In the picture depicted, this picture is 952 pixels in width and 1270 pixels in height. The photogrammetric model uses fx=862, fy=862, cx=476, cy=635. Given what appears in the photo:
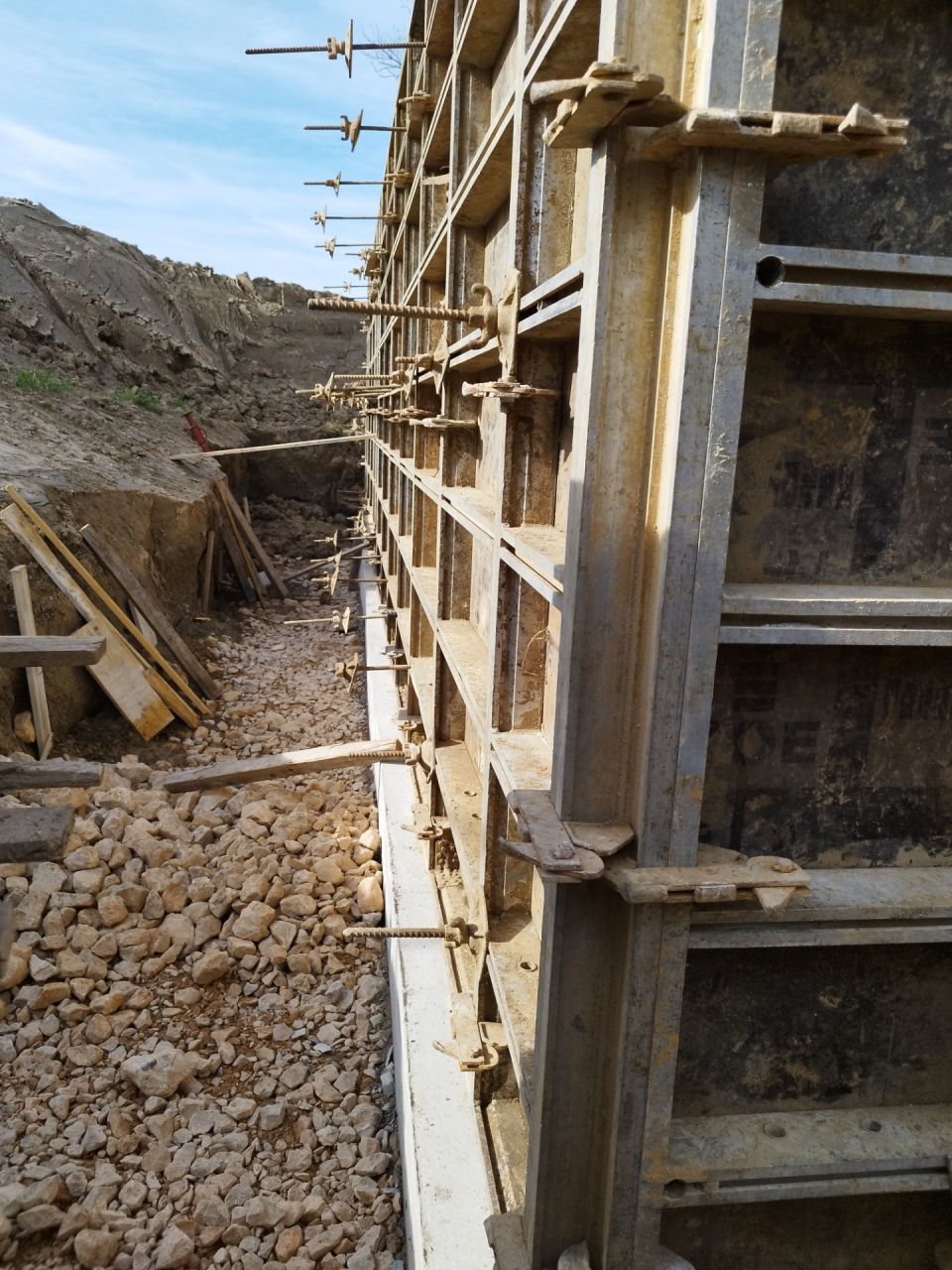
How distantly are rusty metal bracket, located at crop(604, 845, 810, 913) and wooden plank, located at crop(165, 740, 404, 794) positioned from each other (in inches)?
179

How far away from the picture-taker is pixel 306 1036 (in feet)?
15.6

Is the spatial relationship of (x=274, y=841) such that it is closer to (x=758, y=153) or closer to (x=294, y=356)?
(x=758, y=153)

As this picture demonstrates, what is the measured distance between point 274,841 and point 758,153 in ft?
18.1

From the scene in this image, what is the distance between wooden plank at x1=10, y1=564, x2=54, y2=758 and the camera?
7543mm

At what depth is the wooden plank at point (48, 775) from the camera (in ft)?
8.21

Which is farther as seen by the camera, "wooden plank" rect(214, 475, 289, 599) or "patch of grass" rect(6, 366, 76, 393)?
"wooden plank" rect(214, 475, 289, 599)

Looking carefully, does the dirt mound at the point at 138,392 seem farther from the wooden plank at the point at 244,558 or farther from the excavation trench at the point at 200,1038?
the excavation trench at the point at 200,1038

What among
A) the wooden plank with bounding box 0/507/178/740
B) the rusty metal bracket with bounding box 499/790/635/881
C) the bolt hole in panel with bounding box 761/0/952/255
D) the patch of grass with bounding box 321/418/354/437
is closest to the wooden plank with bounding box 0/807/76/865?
the rusty metal bracket with bounding box 499/790/635/881

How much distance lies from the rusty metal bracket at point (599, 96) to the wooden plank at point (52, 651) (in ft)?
6.05

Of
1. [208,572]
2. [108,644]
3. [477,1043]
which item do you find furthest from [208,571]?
[477,1043]

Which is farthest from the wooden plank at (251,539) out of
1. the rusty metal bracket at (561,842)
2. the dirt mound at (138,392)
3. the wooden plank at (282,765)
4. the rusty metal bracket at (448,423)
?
the rusty metal bracket at (561,842)

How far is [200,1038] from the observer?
4.71 metres

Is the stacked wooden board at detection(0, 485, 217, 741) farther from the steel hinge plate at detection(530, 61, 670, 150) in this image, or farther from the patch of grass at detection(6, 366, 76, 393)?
the steel hinge plate at detection(530, 61, 670, 150)

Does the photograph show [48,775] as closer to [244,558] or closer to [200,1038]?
[200,1038]
